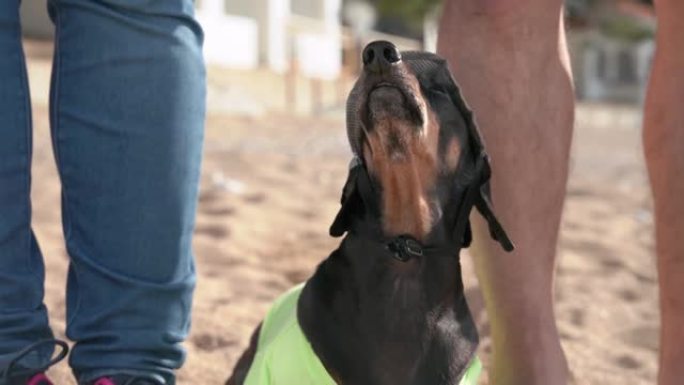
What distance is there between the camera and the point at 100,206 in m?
2.04

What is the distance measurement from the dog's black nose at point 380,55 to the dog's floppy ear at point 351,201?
0.68 feet

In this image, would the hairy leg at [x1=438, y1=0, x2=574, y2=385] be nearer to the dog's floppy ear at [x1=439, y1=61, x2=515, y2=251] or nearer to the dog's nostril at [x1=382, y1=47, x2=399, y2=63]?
the dog's floppy ear at [x1=439, y1=61, x2=515, y2=251]

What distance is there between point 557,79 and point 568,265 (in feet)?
7.47

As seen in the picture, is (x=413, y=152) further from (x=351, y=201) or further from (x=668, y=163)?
(x=668, y=163)

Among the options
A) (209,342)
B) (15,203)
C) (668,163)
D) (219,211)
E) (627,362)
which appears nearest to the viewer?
(15,203)

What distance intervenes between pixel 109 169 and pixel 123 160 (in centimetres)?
3

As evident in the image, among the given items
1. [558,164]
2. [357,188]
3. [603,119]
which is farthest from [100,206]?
[603,119]

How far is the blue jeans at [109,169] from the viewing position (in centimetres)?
201

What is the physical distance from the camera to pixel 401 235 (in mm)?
2145

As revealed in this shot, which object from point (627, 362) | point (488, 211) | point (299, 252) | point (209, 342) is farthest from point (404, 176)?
point (299, 252)

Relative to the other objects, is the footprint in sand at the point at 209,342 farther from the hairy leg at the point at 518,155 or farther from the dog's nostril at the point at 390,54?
the dog's nostril at the point at 390,54

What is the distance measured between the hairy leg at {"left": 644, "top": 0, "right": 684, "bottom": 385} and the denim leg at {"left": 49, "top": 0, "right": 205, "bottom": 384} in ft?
3.09

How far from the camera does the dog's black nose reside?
2.04 m

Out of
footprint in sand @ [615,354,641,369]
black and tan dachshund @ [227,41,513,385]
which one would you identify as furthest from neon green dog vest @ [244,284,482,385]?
footprint in sand @ [615,354,641,369]
